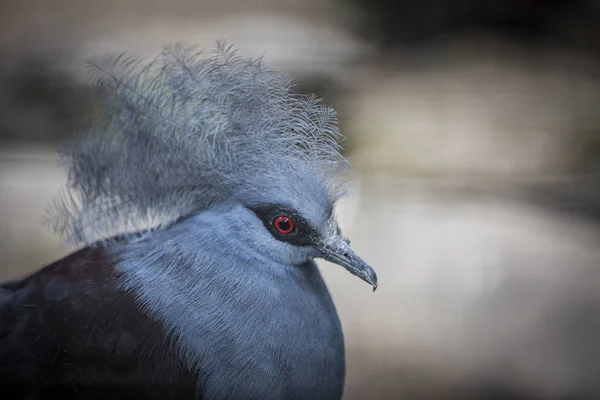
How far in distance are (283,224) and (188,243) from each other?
19cm

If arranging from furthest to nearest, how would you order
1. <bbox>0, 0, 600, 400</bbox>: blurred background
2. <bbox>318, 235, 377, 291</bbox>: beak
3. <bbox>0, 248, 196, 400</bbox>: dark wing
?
<bbox>0, 0, 600, 400</bbox>: blurred background, <bbox>318, 235, 377, 291</bbox>: beak, <bbox>0, 248, 196, 400</bbox>: dark wing

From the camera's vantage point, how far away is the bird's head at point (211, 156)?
1.16m

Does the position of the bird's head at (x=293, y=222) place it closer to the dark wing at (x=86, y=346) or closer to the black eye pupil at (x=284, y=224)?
the black eye pupil at (x=284, y=224)

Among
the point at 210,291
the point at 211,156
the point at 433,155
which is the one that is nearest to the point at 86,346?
the point at 210,291

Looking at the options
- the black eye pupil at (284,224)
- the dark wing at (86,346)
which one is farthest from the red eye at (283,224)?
the dark wing at (86,346)

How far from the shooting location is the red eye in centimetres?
121

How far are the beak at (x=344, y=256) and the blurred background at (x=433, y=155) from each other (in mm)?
549

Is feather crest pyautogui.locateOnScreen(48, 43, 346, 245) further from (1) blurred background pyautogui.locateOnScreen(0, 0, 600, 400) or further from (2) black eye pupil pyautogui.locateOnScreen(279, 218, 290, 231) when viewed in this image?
(1) blurred background pyautogui.locateOnScreen(0, 0, 600, 400)

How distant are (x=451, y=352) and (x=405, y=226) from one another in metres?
0.75

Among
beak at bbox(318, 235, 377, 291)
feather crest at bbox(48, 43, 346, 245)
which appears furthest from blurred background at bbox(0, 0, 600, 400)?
beak at bbox(318, 235, 377, 291)

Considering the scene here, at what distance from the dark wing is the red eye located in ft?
0.96

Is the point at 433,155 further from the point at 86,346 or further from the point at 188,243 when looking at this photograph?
the point at 86,346

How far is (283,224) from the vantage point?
1211 millimetres

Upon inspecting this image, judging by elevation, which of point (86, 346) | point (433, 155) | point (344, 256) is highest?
point (433, 155)
